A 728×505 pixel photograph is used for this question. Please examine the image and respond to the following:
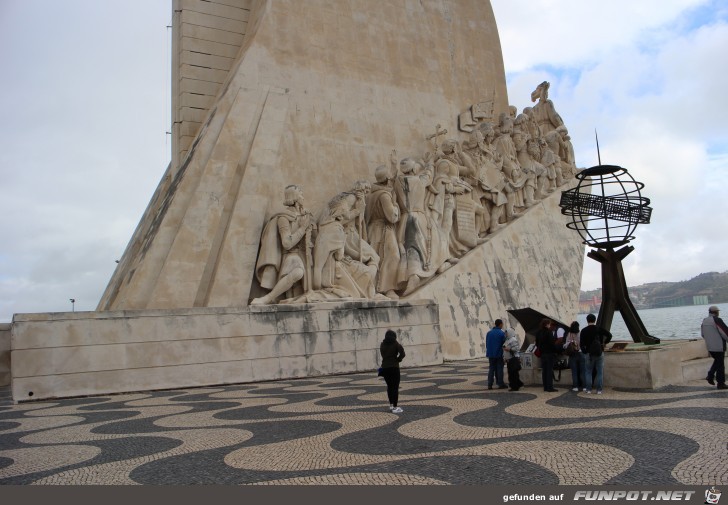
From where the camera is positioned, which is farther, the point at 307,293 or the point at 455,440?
the point at 307,293

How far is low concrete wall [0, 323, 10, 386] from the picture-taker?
8203 millimetres

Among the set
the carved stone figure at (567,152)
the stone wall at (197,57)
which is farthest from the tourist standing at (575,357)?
the carved stone figure at (567,152)

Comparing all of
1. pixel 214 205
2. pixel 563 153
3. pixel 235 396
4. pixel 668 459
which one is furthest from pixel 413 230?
pixel 668 459

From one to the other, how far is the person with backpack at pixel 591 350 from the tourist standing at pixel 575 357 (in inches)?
2.8

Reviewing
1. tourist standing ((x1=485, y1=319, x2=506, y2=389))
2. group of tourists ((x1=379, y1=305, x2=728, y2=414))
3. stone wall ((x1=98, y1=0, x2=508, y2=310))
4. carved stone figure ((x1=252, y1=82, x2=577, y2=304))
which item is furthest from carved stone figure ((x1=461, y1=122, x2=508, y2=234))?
group of tourists ((x1=379, y1=305, x2=728, y2=414))

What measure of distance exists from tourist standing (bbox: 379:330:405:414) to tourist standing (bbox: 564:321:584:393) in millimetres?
1627

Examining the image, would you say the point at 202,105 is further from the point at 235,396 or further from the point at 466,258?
the point at 235,396

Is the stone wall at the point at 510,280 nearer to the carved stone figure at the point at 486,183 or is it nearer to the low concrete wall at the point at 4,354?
the carved stone figure at the point at 486,183

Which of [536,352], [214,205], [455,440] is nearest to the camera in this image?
[455,440]

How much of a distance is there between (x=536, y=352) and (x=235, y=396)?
2.95 meters

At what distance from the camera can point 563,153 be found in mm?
14086

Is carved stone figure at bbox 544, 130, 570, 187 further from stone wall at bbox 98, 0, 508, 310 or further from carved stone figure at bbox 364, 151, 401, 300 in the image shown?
carved stone figure at bbox 364, 151, 401, 300

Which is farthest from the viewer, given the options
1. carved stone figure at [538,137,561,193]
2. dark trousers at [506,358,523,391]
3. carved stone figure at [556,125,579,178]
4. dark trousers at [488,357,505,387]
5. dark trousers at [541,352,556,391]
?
carved stone figure at [556,125,579,178]

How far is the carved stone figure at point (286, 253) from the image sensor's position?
8.52m
